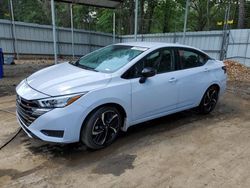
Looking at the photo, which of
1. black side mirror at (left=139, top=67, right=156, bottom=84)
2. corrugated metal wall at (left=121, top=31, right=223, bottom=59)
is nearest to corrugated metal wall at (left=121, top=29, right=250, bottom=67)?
corrugated metal wall at (left=121, top=31, right=223, bottom=59)

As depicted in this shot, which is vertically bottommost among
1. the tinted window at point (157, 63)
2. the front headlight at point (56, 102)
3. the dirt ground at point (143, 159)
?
the dirt ground at point (143, 159)

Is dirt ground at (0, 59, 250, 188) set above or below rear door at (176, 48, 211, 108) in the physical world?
below

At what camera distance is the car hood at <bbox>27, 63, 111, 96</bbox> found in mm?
3170

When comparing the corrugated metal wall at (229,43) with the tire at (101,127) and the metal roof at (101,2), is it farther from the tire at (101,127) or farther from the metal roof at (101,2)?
the tire at (101,127)

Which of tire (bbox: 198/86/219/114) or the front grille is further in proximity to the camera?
tire (bbox: 198/86/219/114)

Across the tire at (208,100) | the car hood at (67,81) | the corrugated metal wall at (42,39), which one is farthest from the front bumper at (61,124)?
the corrugated metal wall at (42,39)

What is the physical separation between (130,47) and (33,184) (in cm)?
273

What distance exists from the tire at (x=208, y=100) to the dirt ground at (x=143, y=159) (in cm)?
53

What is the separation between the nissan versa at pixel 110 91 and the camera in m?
3.09

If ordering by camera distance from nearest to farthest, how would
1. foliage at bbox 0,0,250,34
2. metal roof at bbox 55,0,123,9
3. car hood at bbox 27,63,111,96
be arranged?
car hood at bbox 27,63,111,96 → metal roof at bbox 55,0,123,9 → foliage at bbox 0,0,250,34

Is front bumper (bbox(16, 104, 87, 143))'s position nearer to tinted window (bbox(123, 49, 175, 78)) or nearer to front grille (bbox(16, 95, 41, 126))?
front grille (bbox(16, 95, 41, 126))

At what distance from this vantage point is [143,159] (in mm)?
3326

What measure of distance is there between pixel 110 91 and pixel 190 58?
2.14m

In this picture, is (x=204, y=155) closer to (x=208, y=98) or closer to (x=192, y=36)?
(x=208, y=98)
